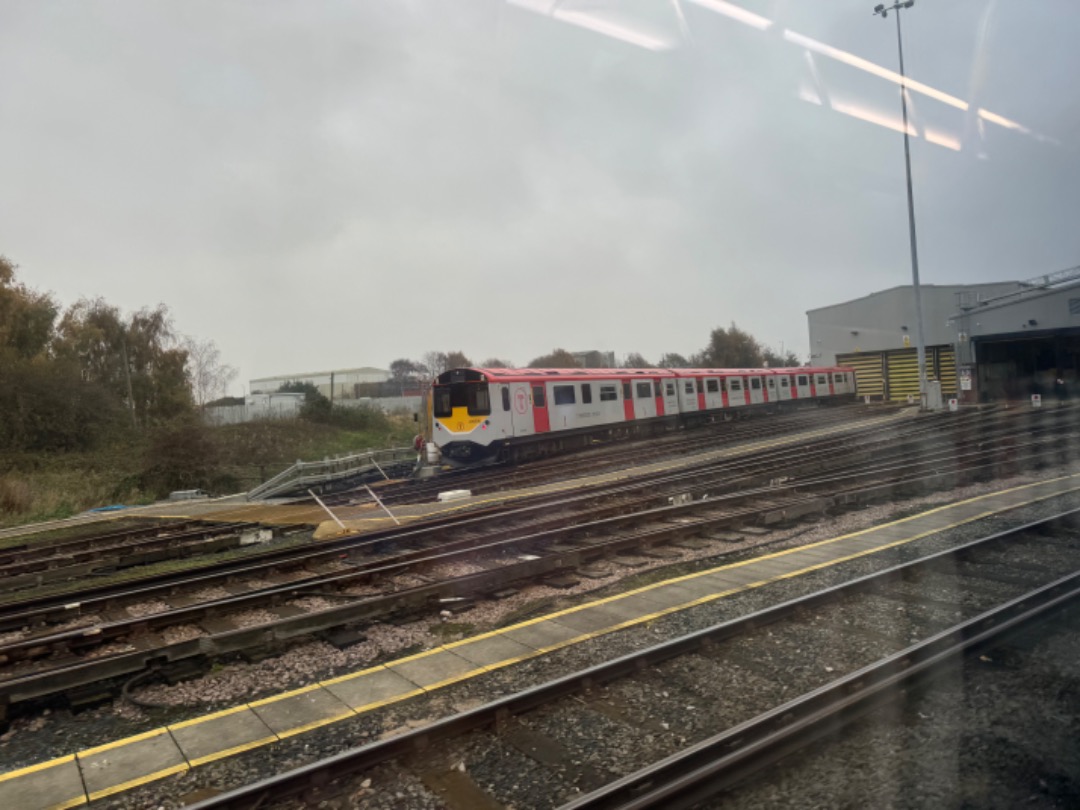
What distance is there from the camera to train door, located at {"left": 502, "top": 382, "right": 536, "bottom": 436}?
2083 centimetres

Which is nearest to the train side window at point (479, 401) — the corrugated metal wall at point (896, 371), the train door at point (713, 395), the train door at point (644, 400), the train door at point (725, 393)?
the train door at point (644, 400)

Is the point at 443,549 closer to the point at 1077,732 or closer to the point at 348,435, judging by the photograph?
the point at 1077,732

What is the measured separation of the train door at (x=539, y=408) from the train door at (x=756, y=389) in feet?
50.9

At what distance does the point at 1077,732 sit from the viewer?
400cm

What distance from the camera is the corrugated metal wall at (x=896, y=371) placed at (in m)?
36.7

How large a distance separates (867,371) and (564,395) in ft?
90.7

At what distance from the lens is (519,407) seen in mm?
21234

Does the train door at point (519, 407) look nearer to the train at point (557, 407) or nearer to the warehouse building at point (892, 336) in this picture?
the train at point (557, 407)

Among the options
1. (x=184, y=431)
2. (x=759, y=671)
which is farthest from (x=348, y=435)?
(x=759, y=671)

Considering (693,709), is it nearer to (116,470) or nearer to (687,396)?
(687,396)

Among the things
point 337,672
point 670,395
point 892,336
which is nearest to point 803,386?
point 892,336

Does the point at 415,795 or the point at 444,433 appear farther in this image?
the point at 444,433

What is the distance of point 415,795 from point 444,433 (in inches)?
710

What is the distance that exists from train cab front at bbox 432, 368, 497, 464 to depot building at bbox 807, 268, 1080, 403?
22.1 metres
